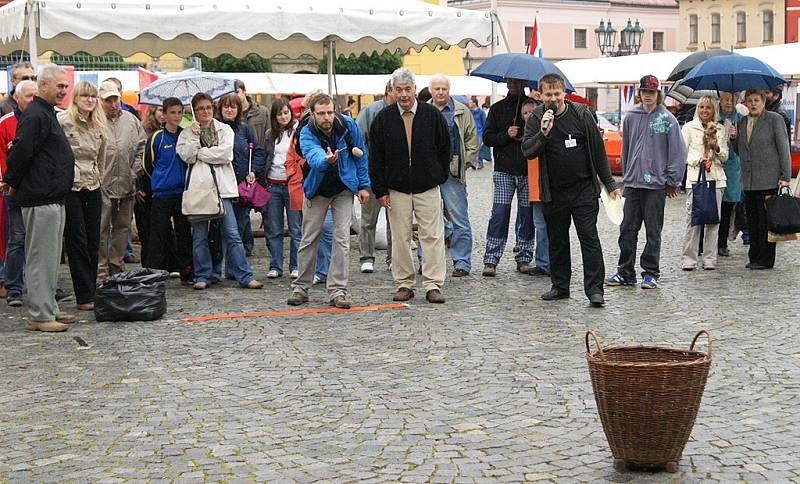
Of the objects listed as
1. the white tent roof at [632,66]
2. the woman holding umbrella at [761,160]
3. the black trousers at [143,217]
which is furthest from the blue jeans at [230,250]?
the white tent roof at [632,66]

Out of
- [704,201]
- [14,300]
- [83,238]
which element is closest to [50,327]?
[83,238]

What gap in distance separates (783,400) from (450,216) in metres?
5.33

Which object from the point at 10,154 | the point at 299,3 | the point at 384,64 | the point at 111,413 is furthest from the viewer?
the point at 384,64

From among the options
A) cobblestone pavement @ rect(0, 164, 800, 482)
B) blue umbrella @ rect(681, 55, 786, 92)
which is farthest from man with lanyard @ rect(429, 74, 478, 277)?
blue umbrella @ rect(681, 55, 786, 92)

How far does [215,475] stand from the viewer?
17.6 ft

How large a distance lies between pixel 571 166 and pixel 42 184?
158 inches

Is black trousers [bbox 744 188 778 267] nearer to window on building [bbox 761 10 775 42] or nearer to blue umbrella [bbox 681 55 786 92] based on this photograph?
blue umbrella [bbox 681 55 786 92]

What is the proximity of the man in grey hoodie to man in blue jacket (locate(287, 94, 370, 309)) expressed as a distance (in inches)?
95.6

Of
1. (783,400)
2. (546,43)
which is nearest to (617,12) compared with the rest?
(546,43)

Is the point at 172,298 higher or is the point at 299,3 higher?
the point at 299,3

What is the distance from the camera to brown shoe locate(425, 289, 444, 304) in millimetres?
10000

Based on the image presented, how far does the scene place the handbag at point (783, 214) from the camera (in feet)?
37.9

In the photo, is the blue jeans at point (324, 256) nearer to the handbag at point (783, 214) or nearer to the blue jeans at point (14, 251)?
the blue jeans at point (14, 251)

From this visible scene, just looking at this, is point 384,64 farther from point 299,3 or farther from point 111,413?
point 111,413
